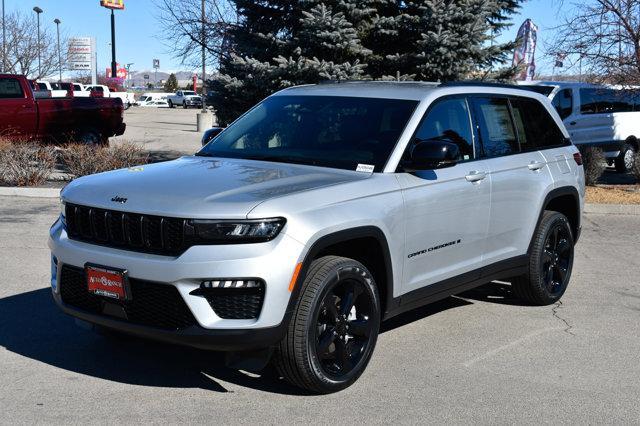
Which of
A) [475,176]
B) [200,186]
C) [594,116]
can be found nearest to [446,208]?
[475,176]

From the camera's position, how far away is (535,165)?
6.60m

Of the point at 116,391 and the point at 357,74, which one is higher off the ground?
the point at 357,74

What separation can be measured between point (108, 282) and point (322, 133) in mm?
1938

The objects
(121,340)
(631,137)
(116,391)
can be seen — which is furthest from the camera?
(631,137)

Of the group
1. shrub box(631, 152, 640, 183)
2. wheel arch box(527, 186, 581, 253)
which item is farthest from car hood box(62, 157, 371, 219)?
shrub box(631, 152, 640, 183)

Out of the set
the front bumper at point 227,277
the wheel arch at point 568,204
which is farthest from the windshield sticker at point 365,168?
the wheel arch at point 568,204

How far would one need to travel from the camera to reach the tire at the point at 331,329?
14.7 feet

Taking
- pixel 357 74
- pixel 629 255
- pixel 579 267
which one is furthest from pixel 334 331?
pixel 357 74

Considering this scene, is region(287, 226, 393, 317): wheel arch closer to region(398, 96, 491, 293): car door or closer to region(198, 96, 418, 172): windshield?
region(398, 96, 491, 293): car door

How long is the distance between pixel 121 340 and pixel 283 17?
32.7 feet

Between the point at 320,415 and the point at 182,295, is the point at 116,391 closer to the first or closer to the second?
the point at 182,295

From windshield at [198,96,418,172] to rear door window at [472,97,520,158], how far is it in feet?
2.70

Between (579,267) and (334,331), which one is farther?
(579,267)

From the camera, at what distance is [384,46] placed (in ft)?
48.3
